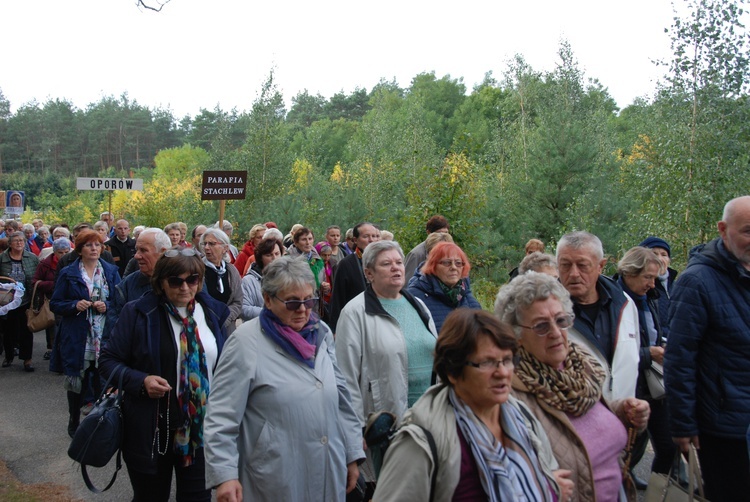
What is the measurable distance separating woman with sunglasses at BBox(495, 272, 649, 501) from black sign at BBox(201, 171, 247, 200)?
930cm

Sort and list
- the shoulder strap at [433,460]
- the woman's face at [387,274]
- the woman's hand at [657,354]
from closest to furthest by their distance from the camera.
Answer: the shoulder strap at [433,460], the woman's face at [387,274], the woman's hand at [657,354]

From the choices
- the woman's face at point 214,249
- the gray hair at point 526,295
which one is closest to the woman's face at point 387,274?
the gray hair at point 526,295

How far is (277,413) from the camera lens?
335 cm

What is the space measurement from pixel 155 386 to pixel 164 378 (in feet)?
0.44

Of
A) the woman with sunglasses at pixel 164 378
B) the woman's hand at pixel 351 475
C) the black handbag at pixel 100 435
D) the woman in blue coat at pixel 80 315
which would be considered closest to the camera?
the woman's hand at pixel 351 475

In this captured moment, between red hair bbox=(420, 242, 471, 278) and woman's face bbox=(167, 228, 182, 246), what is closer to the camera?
red hair bbox=(420, 242, 471, 278)

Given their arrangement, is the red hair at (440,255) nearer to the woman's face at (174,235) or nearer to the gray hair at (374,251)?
the gray hair at (374,251)

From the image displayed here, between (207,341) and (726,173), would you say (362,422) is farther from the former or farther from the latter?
(726,173)

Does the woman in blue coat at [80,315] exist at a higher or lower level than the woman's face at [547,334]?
lower

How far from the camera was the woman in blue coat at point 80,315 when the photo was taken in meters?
6.92

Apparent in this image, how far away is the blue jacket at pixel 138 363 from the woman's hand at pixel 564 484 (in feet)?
7.81

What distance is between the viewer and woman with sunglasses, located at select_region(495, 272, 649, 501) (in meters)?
2.80

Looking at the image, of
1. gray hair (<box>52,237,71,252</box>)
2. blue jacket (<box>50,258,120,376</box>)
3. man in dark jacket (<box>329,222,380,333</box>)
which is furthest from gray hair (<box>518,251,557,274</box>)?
gray hair (<box>52,237,71,252</box>)

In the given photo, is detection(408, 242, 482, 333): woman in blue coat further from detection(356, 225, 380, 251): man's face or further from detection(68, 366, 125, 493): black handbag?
detection(356, 225, 380, 251): man's face
